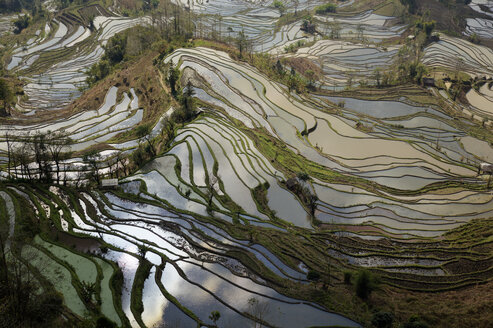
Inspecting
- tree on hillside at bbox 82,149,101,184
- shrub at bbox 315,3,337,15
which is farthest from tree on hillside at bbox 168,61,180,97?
shrub at bbox 315,3,337,15

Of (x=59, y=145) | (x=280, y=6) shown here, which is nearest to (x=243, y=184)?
(x=59, y=145)

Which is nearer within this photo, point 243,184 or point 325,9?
point 243,184

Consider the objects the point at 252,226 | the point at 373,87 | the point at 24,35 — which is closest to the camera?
the point at 252,226

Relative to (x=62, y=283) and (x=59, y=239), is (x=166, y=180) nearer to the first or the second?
(x=59, y=239)

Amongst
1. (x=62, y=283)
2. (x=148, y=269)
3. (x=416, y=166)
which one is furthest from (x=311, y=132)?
(x=62, y=283)

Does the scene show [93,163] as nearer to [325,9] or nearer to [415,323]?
[415,323]

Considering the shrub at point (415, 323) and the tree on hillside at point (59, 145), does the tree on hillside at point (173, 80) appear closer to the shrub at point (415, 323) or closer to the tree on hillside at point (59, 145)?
the tree on hillside at point (59, 145)

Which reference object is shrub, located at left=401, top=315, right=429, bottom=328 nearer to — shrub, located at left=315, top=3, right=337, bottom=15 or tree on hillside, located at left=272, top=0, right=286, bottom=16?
shrub, located at left=315, top=3, right=337, bottom=15

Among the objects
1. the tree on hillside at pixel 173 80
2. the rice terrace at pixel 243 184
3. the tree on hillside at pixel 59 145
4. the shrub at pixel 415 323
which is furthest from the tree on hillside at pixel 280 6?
the shrub at pixel 415 323
